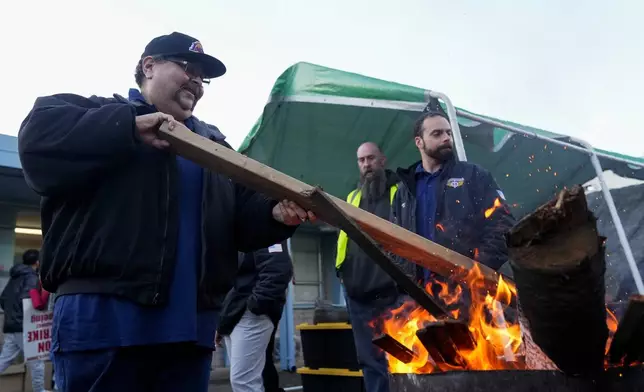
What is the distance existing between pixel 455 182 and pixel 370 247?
1.67 metres

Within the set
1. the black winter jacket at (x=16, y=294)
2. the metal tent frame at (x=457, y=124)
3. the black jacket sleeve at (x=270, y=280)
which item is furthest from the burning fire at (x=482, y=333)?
the black winter jacket at (x=16, y=294)

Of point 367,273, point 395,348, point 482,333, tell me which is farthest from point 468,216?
point 395,348

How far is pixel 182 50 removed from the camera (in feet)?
7.11

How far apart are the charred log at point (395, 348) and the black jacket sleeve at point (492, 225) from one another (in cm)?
112

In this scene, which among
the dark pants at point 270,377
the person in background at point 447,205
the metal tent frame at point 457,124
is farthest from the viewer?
the dark pants at point 270,377

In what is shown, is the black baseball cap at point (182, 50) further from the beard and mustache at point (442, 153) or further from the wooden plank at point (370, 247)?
the beard and mustache at point (442, 153)

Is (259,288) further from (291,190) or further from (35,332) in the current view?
(35,332)

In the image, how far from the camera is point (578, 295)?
1.30 m

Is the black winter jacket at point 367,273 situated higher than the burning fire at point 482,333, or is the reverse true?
the black winter jacket at point 367,273

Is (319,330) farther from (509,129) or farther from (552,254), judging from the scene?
(552,254)

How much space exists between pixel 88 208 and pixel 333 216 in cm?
85

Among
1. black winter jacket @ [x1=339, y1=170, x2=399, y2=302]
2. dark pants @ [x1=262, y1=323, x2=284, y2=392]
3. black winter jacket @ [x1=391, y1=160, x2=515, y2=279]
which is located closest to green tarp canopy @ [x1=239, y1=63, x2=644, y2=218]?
black winter jacket @ [x1=339, y1=170, x2=399, y2=302]

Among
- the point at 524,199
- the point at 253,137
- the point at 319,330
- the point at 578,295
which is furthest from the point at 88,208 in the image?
the point at 524,199

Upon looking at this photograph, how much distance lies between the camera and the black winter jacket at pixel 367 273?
142 inches
